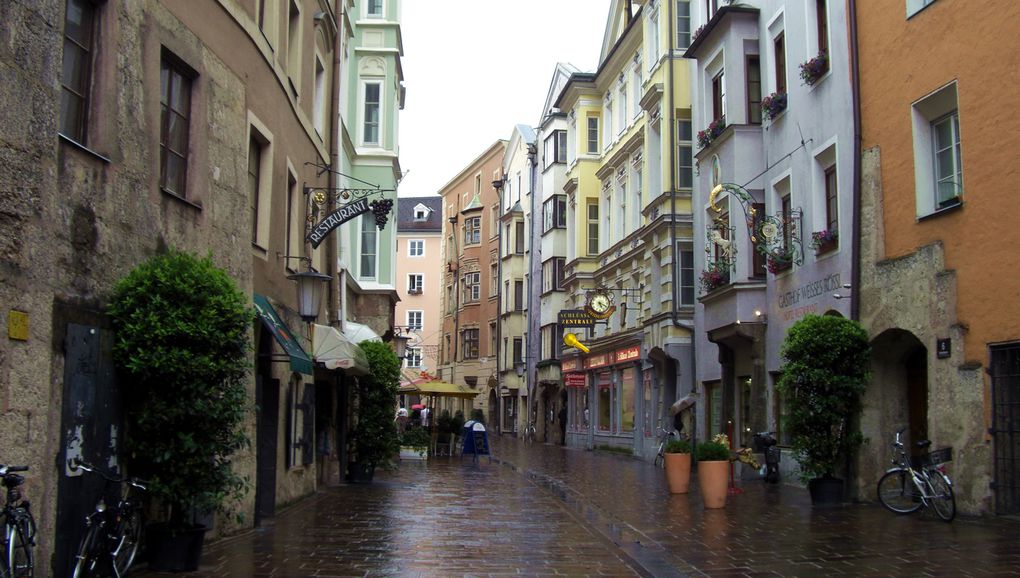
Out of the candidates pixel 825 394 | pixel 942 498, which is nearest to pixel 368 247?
pixel 825 394

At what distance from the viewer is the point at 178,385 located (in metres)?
9.01

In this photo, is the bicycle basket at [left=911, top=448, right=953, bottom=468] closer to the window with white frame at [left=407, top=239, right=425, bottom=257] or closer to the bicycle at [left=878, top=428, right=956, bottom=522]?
the bicycle at [left=878, top=428, right=956, bottom=522]

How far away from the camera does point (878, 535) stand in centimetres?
1223

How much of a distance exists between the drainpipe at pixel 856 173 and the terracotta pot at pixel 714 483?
12.0ft

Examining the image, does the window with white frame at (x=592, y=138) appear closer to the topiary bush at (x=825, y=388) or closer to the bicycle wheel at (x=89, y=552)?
the topiary bush at (x=825, y=388)

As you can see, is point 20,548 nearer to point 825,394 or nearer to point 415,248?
point 825,394

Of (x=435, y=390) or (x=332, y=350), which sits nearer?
(x=332, y=350)

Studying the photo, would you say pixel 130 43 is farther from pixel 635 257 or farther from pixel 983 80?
pixel 635 257

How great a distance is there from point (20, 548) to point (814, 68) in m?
16.0

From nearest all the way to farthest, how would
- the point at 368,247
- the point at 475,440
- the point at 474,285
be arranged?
the point at 368,247 → the point at 475,440 → the point at 474,285

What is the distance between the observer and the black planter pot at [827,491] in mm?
16172

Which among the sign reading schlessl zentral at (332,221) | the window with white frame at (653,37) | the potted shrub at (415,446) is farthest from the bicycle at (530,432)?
the sign reading schlessl zentral at (332,221)

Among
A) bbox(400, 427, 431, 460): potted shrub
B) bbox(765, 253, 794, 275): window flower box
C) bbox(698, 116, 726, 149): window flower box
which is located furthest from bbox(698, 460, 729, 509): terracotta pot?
bbox(400, 427, 431, 460): potted shrub

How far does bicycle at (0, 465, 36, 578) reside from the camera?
21.4ft
